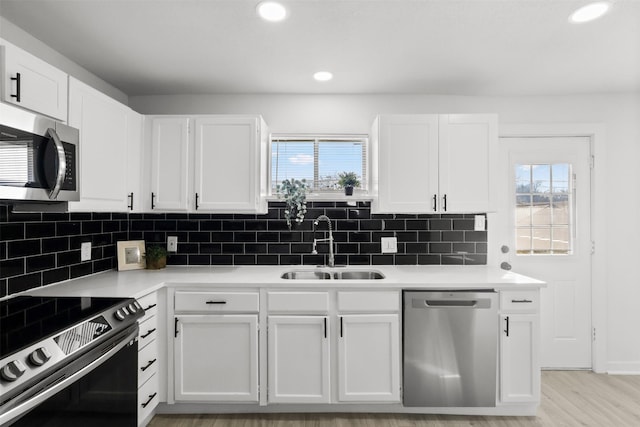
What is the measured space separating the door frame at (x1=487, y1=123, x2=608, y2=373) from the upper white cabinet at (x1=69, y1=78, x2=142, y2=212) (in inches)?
115

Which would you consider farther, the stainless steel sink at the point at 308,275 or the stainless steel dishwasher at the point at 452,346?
the stainless steel sink at the point at 308,275

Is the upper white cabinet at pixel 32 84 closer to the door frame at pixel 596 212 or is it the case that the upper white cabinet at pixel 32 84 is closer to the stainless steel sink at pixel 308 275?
the stainless steel sink at pixel 308 275

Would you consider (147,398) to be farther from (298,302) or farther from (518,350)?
(518,350)

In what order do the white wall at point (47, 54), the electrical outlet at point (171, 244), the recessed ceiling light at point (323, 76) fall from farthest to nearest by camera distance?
the electrical outlet at point (171, 244) → the recessed ceiling light at point (323, 76) → the white wall at point (47, 54)

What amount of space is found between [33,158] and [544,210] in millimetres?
3580

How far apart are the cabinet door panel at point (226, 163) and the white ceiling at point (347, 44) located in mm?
389

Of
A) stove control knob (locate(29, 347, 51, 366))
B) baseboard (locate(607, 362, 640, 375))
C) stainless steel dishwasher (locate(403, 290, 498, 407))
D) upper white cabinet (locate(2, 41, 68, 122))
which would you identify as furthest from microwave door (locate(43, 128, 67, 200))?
baseboard (locate(607, 362, 640, 375))

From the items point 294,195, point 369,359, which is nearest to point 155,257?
point 294,195

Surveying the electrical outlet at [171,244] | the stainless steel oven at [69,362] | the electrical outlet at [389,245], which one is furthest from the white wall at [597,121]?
the stainless steel oven at [69,362]

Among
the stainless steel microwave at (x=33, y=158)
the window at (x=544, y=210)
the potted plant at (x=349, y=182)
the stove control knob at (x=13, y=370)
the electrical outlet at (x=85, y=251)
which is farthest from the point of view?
the window at (x=544, y=210)

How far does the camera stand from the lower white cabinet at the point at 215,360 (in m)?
2.31

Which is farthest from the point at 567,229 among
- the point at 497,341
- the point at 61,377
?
the point at 61,377

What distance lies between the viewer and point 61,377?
134 cm

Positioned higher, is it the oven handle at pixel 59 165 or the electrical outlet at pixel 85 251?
the oven handle at pixel 59 165
